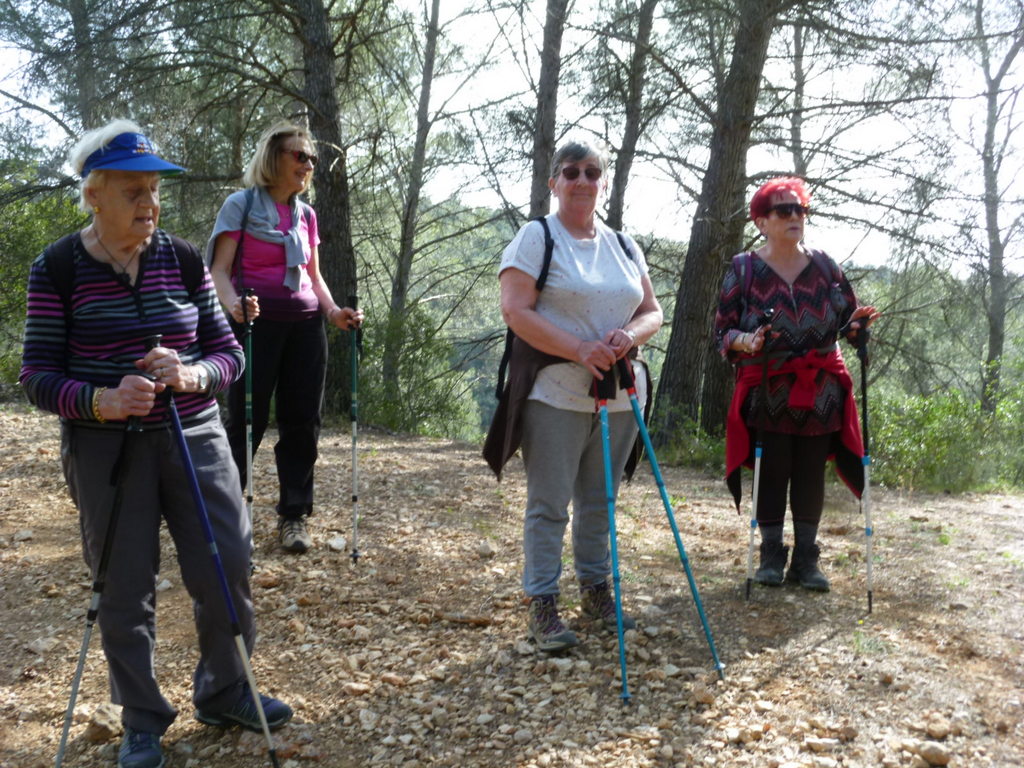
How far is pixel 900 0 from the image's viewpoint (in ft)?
26.3

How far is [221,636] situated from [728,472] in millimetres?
2608

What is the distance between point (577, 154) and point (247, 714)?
90.4 inches

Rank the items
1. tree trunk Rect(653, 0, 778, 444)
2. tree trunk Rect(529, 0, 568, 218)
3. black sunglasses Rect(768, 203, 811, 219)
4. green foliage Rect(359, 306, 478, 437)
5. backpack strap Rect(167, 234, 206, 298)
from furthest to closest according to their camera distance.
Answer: green foliage Rect(359, 306, 478, 437)
tree trunk Rect(529, 0, 568, 218)
tree trunk Rect(653, 0, 778, 444)
black sunglasses Rect(768, 203, 811, 219)
backpack strap Rect(167, 234, 206, 298)

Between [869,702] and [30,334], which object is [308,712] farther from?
[869,702]

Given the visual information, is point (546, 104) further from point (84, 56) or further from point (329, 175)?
point (84, 56)

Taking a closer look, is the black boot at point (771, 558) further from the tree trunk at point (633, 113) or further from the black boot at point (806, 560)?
the tree trunk at point (633, 113)

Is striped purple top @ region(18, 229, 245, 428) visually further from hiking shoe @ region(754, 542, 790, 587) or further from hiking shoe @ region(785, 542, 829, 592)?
hiking shoe @ region(785, 542, 829, 592)

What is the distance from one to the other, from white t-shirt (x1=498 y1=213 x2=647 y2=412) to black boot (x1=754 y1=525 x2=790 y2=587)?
4.48 ft

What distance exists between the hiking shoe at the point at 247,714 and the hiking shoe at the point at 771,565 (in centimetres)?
238

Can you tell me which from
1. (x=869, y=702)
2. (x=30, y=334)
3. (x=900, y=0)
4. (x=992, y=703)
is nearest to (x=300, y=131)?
(x=30, y=334)

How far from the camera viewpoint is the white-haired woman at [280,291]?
4.24 meters

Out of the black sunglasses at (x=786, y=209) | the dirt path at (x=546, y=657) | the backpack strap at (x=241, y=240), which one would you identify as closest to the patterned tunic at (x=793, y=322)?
the black sunglasses at (x=786, y=209)

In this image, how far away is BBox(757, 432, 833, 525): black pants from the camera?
4.27m

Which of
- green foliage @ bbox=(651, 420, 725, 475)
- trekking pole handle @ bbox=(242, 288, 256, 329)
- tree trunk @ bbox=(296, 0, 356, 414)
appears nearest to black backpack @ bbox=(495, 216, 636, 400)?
trekking pole handle @ bbox=(242, 288, 256, 329)
